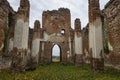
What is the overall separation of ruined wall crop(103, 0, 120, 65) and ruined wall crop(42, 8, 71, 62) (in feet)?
45.7

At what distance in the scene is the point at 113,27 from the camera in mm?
10992

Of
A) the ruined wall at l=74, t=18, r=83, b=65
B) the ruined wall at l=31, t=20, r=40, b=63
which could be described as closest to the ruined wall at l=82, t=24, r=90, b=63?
the ruined wall at l=74, t=18, r=83, b=65

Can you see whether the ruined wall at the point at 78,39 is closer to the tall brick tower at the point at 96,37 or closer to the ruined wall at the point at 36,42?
the ruined wall at the point at 36,42

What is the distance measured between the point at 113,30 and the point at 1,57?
7.94 meters

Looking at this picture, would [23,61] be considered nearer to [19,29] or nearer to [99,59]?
[19,29]

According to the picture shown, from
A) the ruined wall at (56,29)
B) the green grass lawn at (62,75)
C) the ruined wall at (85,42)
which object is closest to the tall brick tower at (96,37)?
the green grass lawn at (62,75)

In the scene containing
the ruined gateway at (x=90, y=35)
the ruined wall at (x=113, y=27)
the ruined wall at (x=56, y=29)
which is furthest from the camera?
the ruined wall at (x=56, y=29)

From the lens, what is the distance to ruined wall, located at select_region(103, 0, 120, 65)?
1018cm

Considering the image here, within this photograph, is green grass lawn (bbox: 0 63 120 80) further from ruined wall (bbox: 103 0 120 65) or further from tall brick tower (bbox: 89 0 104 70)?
ruined wall (bbox: 103 0 120 65)

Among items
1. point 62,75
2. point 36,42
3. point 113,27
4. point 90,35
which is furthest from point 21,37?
point 36,42

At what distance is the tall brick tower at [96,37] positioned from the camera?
9.76 m

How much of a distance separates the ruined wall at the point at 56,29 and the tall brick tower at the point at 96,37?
49.3 feet

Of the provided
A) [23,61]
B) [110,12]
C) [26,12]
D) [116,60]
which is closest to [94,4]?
[110,12]

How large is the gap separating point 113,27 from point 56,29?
15.7m
